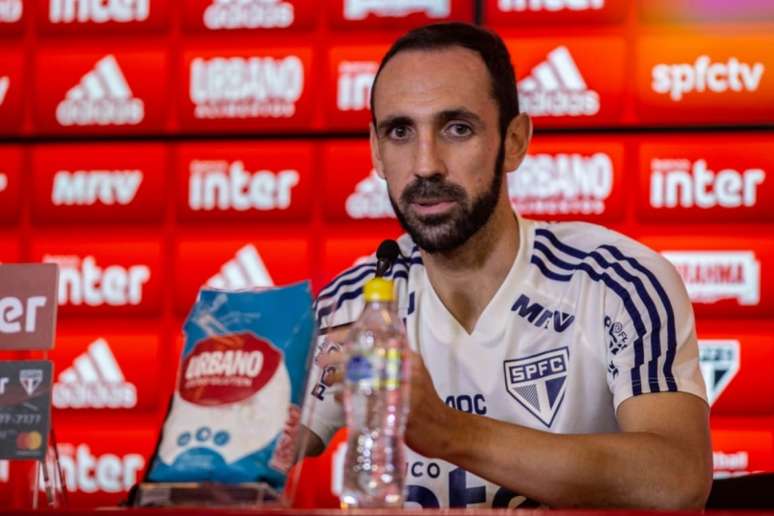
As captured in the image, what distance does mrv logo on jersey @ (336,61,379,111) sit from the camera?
2.98 meters

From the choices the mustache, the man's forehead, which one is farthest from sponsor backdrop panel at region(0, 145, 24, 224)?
the mustache

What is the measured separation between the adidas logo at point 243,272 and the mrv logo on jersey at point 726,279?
0.94 m

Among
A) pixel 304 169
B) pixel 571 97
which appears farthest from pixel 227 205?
pixel 571 97

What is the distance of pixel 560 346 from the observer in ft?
6.01

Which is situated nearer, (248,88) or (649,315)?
(649,315)

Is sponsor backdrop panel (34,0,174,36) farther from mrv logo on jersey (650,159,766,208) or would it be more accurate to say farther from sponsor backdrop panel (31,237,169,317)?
mrv logo on jersey (650,159,766,208)

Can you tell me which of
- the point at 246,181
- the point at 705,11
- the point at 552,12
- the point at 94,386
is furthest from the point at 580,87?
the point at 94,386

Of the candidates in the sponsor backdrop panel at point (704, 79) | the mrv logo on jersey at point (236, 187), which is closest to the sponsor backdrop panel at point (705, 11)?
the sponsor backdrop panel at point (704, 79)

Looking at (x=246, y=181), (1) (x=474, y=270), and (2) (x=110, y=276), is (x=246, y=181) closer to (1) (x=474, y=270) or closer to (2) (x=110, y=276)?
(2) (x=110, y=276)

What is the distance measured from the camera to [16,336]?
154 cm

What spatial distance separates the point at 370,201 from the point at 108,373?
746mm

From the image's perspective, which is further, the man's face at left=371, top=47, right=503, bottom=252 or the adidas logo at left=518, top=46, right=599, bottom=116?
the adidas logo at left=518, top=46, right=599, bottom=116

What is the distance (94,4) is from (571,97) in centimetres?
119

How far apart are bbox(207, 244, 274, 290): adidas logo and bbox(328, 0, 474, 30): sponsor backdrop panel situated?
1.92 feet
